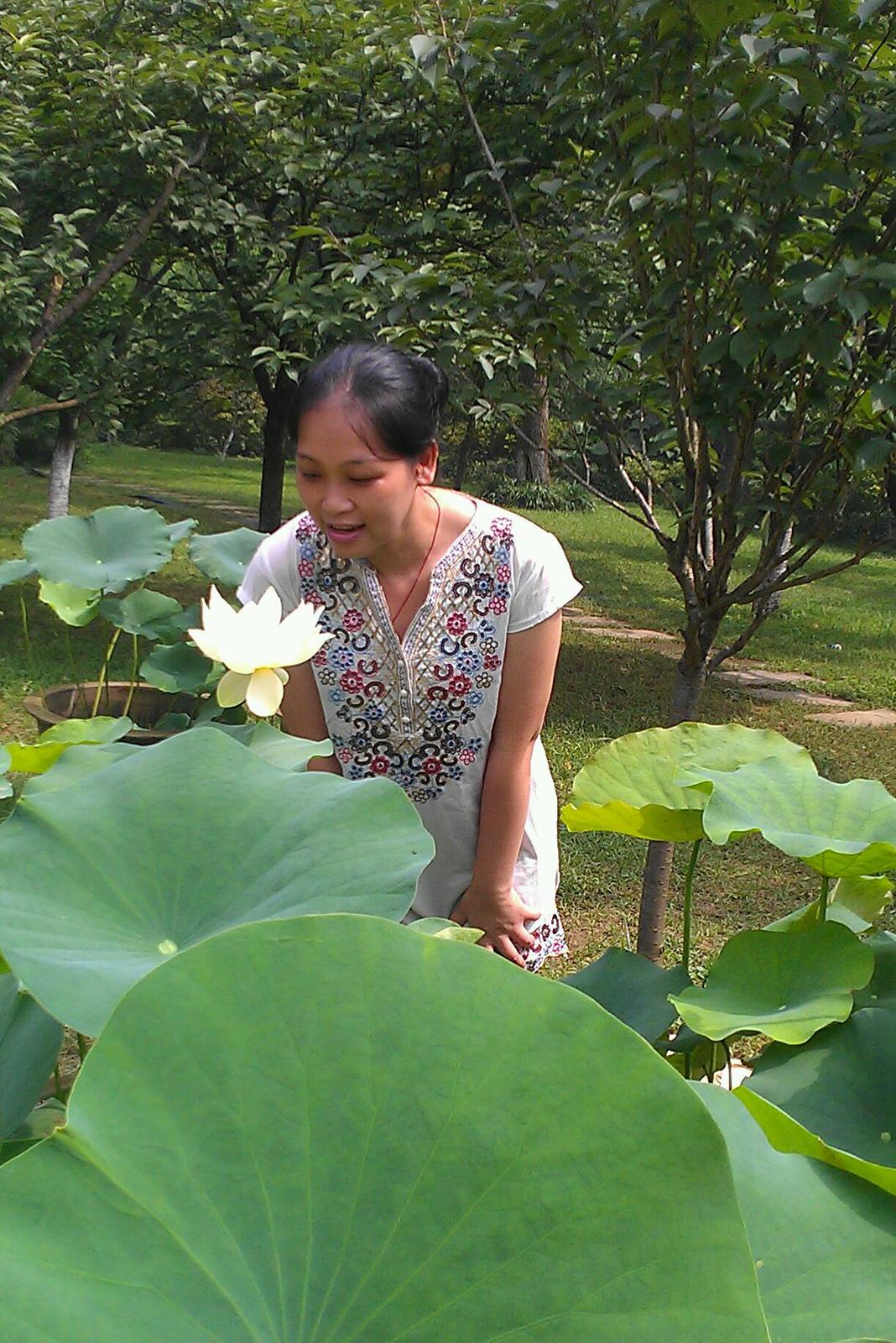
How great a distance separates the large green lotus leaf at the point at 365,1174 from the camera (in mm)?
410

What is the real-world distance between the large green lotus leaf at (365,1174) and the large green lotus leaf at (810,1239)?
Answer: 6 centimetres

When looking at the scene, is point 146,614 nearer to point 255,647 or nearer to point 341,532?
point 341,532

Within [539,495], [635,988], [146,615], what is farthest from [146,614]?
[539,495]

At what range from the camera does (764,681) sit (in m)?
6.50

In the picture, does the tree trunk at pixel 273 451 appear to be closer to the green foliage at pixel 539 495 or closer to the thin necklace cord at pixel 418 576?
the thin necklace cord at pixel 418 576

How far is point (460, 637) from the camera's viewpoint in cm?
158

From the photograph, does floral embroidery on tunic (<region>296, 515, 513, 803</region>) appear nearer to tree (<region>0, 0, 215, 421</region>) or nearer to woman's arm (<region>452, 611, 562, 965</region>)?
woman's arm (<region>452, 611, 562, 965</region>)

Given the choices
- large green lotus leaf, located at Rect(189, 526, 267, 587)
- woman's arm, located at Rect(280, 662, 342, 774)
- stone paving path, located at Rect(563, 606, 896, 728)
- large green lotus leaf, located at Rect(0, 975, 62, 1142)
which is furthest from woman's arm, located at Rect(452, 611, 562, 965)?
stone paving path, located at Rect(563, 606, 896, 728)

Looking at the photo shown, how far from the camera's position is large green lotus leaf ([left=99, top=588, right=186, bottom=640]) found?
119 inches

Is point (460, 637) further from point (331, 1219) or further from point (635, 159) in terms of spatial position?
point (331, 1219)

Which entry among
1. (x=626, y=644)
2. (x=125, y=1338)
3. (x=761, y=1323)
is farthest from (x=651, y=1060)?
(x=626, y=644)

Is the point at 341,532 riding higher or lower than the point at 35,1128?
higher

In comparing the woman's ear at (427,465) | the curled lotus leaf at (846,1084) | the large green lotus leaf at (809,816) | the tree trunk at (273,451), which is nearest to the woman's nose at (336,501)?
the woman's ear at (427,465)

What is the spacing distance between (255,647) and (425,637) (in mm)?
712
